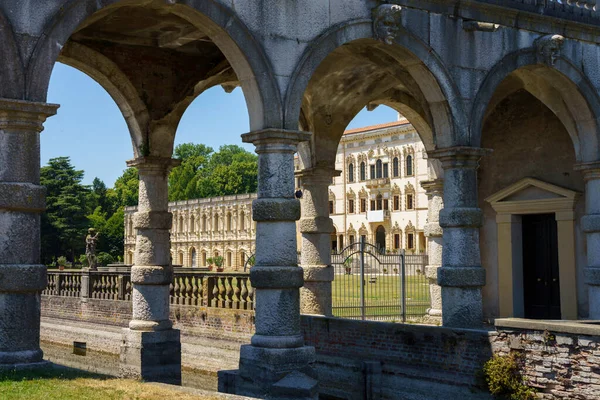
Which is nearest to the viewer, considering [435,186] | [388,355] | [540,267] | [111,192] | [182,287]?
[388,355]

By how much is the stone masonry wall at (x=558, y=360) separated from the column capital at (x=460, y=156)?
2537mm

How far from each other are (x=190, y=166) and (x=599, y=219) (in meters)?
79.5

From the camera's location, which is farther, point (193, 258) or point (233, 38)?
point (193, 258)

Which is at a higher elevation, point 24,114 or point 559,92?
point 559,92

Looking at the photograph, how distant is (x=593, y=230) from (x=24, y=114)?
30.3 ft

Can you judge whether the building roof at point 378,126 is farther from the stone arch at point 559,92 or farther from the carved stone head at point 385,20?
the carved stone head at point 385,20

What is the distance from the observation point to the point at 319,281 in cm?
1540

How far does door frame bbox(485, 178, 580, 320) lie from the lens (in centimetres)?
1527

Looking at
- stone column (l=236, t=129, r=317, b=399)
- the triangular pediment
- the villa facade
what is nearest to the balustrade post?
the triangular pediment

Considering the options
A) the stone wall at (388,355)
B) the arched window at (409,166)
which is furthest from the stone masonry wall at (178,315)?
the arched window at (409,166)

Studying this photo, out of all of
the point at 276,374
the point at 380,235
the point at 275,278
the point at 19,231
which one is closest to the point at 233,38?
the point at 275,278

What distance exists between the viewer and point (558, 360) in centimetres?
1055

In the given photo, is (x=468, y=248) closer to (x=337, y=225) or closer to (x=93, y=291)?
(x=93, y=291)

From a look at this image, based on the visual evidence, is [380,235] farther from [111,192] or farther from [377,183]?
[111,192]
